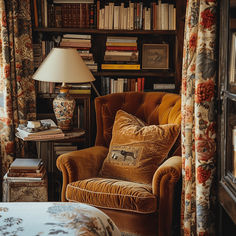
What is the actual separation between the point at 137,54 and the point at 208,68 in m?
1.73

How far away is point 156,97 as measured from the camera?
119 inches

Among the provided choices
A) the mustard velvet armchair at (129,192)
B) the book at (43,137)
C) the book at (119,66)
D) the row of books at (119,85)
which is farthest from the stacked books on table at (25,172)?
the book at (119,66)

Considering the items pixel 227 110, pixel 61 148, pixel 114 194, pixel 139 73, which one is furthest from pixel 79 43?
pixel 227 110

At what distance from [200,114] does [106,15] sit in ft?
5.99

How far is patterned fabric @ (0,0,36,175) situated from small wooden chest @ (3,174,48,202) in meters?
0.58

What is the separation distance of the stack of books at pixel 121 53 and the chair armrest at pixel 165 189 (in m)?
1.40

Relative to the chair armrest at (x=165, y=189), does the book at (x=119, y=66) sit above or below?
above

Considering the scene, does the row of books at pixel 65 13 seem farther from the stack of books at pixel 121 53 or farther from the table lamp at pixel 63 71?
the table lamp at pixel 63 71

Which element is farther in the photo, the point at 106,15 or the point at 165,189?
the point at 106,15

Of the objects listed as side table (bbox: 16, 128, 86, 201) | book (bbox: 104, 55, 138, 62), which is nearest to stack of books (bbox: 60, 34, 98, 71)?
book (bbox: 104, 55, 138, 62)

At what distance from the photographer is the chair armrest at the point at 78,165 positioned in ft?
8.39

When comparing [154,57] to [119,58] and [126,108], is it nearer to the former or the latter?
[119,58]

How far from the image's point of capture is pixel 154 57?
3.59m

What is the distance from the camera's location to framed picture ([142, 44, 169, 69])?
11.7ft
